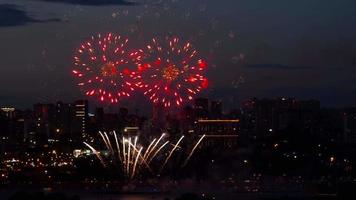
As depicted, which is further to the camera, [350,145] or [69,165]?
[350,145]

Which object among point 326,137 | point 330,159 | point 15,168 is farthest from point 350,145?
point 15,168

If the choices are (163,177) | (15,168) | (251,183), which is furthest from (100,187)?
(15,168)

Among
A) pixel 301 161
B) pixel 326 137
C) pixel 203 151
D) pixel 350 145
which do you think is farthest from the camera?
pixel 326 137

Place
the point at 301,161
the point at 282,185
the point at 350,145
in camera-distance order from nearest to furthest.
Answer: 1. the point at 282,185
2. the point at 301,161
3. the point at 350,145

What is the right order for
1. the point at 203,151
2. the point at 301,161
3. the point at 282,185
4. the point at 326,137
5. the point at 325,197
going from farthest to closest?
the point at 326,137, the point at 301,161, the point at 203,151, the point at 282,185, the point at 325,197

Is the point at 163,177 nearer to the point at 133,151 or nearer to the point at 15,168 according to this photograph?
the point at 133,151

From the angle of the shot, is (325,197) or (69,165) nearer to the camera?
(325,197)

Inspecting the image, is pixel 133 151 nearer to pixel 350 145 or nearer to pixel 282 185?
pixel 282 185

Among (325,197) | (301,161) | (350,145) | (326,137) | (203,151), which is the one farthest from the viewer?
(326,137)
